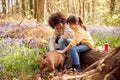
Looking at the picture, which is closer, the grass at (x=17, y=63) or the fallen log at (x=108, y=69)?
the fallen log at (x=108, y=69)

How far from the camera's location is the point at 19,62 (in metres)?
7.09

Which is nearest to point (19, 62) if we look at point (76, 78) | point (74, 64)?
point (74, 64)

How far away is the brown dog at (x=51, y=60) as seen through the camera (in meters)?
6.91

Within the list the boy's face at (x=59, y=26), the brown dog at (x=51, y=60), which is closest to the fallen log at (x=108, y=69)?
the brown dog at (x=51, y=60)

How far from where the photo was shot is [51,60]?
272 inches

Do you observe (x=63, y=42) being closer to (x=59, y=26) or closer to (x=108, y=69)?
(x=59, y=26)

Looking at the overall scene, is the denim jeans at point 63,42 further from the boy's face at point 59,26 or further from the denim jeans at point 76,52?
the denim jeans at point 76,52

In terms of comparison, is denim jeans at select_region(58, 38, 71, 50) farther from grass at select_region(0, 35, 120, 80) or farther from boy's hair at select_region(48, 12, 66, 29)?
grass at select_region(0, 35, 120, 80)

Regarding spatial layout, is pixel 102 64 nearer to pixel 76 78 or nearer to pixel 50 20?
pixel 76 78

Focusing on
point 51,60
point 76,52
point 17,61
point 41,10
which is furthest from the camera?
point 41,10

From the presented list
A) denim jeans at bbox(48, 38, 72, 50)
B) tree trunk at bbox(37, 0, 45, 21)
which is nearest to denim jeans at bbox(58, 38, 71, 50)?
denim jeans at bbox(48, 38, 72, 50)

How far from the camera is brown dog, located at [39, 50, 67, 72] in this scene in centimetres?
691

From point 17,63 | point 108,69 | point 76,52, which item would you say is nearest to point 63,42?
point 76,52

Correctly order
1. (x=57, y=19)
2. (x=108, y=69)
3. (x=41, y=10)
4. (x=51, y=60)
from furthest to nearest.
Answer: (x=41, y=10) → (x=57, y=19) → (x=51, y=60) → (x=108, y=69)
